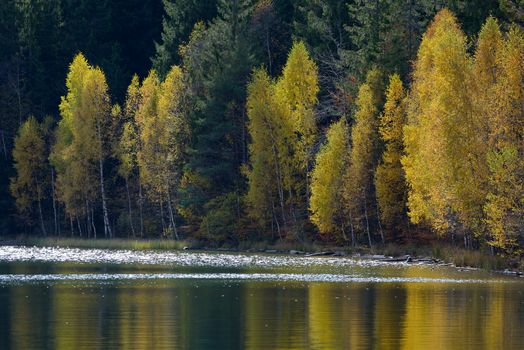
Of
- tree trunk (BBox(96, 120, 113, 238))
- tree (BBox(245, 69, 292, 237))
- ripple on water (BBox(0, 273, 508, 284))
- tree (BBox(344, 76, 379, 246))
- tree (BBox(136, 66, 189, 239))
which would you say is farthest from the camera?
tree trunk (BBox(96, 120, 113, 238))

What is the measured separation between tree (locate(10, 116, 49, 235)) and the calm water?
140 feet

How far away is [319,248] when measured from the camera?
254 ft

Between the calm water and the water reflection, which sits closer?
the water reflection

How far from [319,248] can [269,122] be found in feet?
31.5

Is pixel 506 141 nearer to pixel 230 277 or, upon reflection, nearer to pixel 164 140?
pixel 230 277

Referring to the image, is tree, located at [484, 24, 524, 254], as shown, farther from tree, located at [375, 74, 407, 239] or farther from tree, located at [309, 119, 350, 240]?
tree, located at [309, 119, 350, 240]

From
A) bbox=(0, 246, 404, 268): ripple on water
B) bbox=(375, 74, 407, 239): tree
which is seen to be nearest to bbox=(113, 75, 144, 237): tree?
bbox=(0, 246, 404, 268): ripple on water

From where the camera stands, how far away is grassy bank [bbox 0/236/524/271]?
59522 mm

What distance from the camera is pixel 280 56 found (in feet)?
328

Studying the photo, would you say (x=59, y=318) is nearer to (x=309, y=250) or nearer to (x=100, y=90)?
(x=309, y=250)

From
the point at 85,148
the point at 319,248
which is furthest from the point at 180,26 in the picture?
the point at 319,248

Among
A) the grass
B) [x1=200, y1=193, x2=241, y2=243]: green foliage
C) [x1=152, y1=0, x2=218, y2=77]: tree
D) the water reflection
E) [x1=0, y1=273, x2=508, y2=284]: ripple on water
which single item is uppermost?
[x1=152, y1=0, x2=218, y2=77]: tree

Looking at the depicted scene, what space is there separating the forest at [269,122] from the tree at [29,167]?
0.58ft

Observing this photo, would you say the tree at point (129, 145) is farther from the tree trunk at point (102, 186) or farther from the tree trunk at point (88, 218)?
the tree trunk at point (88, 218)
